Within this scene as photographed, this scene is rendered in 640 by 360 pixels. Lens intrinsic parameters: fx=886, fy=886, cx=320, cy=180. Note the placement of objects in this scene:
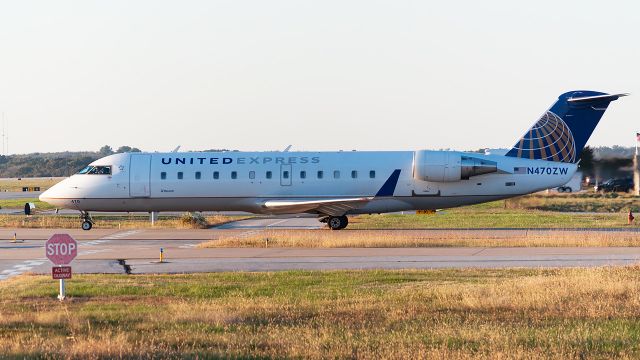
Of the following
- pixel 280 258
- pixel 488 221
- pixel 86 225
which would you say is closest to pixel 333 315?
pixel 280 258

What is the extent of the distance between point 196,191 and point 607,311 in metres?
24.5

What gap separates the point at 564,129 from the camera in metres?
36.5

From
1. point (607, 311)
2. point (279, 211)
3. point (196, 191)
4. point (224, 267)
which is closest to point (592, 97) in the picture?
point (279, 211)

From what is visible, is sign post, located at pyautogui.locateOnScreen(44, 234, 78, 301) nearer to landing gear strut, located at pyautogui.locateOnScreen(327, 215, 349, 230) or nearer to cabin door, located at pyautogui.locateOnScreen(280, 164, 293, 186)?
cabin door, located at pyautogui.locateOnScreen(280, 164, 293, 186)

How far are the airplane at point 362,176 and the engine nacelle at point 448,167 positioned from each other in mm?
40

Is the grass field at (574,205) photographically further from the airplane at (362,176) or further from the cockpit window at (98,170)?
the cockpit window at (98,170)

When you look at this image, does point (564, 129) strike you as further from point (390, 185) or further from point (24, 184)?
point (24, 184)

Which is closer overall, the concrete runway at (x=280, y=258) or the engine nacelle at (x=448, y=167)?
the concrete runway at (x=280, y=258)

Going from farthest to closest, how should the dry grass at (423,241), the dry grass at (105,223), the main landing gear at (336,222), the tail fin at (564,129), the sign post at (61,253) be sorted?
the dry grass at (105,223) → the main landing gear at (336,222) → the tail fin at (564,129) → the dry grass at (423,241) → the sign post at (61,253)

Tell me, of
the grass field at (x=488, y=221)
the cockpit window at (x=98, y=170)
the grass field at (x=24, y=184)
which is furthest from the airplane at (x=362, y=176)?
the grass field at (x=24, y=184)

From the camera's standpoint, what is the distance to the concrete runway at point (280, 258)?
23141 mm

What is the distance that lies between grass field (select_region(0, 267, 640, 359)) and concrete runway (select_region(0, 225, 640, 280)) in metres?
2.10

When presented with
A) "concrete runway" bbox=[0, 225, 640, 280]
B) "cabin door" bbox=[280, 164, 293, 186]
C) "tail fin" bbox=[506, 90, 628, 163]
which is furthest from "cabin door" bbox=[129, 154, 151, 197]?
"tail fin" bbox=[506, 90, 628, 163]

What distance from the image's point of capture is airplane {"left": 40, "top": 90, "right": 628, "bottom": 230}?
1420 inches
